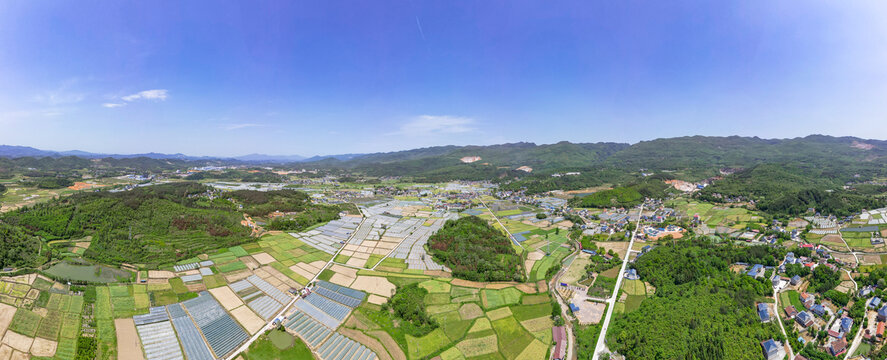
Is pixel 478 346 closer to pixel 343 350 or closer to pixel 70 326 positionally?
pixel 343 350

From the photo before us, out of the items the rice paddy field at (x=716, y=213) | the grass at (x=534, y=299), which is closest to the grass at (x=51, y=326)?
the grass at (x=534, y=299)

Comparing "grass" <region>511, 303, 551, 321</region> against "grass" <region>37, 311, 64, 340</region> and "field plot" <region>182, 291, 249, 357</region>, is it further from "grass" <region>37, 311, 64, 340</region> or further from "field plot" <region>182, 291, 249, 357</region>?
"grass" <region>37, 311, 64, 340</region>

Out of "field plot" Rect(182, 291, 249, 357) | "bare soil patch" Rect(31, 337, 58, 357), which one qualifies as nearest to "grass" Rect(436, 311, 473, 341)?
"field plot" Rect(182, 291, 249, 357)

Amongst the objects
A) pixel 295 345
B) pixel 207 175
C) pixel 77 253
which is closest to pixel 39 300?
pixel 77 253

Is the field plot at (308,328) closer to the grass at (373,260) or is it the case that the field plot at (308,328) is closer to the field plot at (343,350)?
the field plot at (343,350)

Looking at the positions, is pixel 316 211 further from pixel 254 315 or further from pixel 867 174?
pixel 867 174

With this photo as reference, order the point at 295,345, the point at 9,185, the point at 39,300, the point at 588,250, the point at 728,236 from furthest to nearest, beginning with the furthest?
the point at 9,185, the point at 728,236, the point at 588,250, the point at 39,300, the point at 295,345

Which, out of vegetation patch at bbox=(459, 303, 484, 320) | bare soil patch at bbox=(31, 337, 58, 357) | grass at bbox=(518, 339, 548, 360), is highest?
bare soil patch at bbox=(31, 337, 58, 357)
